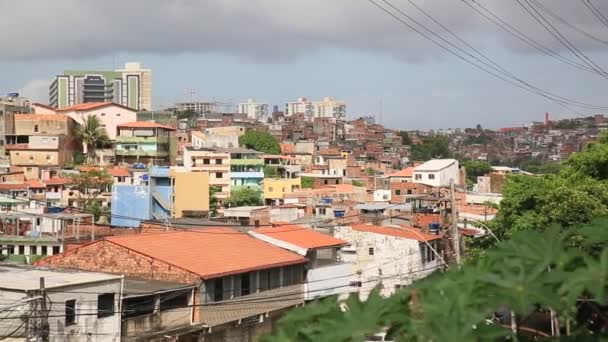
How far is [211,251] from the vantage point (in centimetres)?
2044

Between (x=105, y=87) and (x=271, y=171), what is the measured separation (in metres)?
93.2

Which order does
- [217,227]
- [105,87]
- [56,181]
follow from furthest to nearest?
[105,87] < [56,181] < [217,227]

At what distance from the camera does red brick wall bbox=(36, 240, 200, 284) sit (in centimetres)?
1842

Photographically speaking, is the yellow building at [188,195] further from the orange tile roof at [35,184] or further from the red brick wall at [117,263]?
the red brick wall at [117,263]

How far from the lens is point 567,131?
169 m

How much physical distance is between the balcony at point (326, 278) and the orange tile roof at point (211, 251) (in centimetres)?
78

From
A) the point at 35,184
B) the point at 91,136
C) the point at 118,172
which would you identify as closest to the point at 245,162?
the point at 118,172

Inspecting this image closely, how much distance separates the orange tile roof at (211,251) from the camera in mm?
18953

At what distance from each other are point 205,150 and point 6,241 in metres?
31.1

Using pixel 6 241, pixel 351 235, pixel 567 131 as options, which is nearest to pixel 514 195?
pixel 351 235

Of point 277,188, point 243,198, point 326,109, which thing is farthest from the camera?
point 326,109

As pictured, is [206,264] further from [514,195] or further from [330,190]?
[330,190]

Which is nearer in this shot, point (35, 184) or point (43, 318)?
point (43, 318)

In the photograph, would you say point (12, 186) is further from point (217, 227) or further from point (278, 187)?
point (217, 227)
